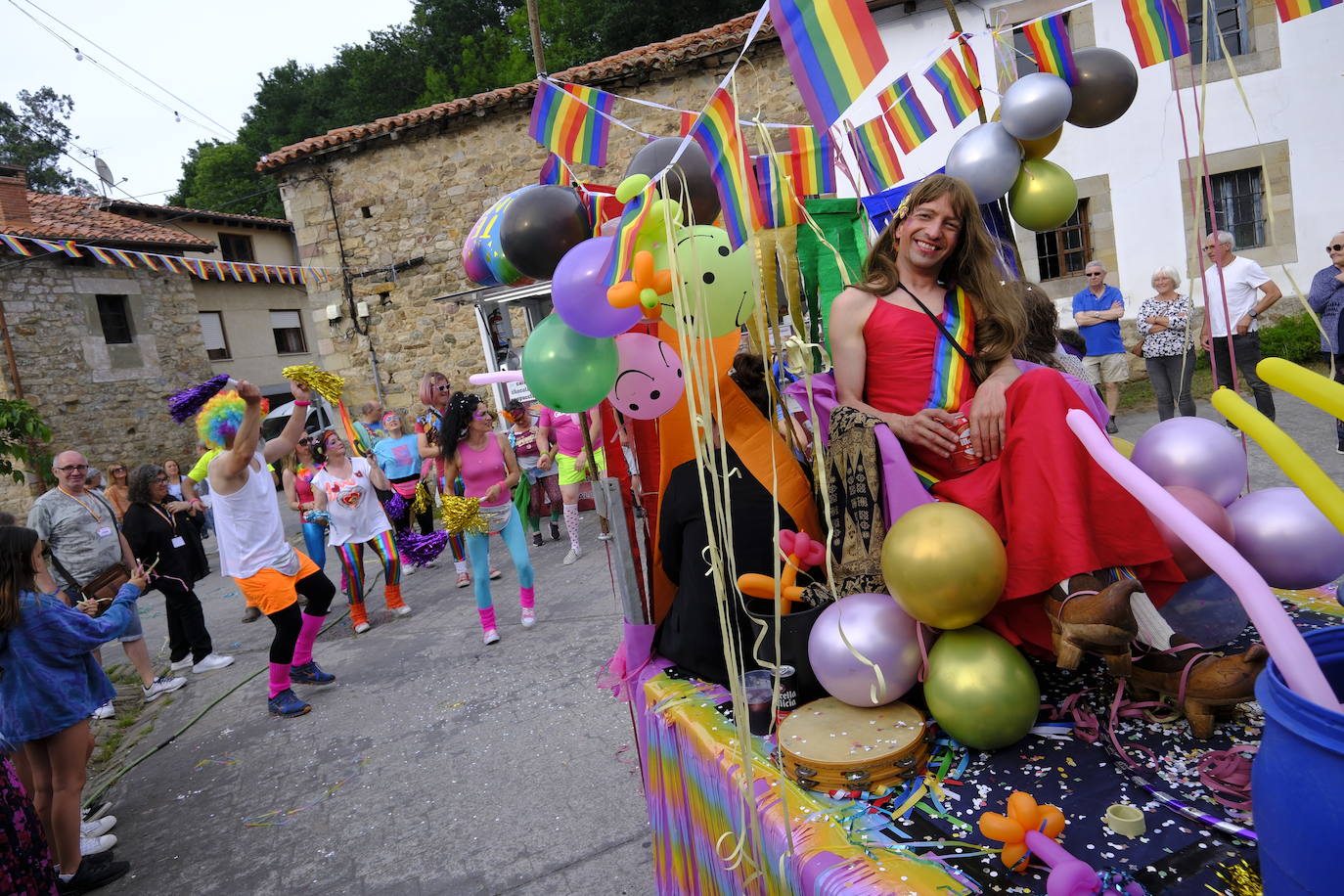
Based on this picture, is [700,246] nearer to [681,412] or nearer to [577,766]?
[681,412]

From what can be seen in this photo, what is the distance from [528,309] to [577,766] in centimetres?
926

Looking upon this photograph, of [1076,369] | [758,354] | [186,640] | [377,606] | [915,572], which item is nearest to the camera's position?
[915,572]

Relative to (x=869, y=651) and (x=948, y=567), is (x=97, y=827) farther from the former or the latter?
(x=948, y=567)

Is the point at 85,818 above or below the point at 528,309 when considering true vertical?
below

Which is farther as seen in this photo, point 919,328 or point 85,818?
point 85,818

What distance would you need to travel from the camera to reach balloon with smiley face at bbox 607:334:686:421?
230 cm

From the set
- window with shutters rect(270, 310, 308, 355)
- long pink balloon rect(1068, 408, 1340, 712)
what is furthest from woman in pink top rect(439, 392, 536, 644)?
window with shutters rect(270, 310, 308, 355)

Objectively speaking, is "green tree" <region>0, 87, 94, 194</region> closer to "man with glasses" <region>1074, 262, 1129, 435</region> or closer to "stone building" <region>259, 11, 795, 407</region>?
"stone building" <region>259, 11, 795, 407</region>

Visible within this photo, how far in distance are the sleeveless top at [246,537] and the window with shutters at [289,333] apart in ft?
63.9

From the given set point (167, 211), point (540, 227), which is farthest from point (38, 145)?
point (540, 227)

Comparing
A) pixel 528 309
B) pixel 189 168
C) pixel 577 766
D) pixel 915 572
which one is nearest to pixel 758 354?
pixel 915 572

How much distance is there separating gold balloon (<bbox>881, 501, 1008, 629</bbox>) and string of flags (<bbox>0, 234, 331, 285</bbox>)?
43.0 feet

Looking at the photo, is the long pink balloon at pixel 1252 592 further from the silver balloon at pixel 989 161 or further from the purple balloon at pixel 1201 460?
the silver balloon at pixel 989 161

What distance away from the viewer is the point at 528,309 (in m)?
11.8
